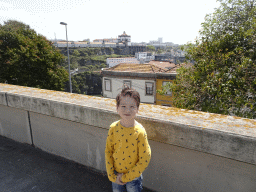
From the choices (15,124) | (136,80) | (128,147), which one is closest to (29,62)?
(15,124)

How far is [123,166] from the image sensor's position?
150cm

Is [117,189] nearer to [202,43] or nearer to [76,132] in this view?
[76,132]

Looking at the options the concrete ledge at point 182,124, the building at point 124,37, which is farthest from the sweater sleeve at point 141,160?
the building at point 124,37

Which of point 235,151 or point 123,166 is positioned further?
point 123,166

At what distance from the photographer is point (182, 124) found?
5.06 feet

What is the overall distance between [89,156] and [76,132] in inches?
13.6

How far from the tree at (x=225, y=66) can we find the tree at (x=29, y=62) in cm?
1356

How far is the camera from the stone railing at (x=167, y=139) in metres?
1.42

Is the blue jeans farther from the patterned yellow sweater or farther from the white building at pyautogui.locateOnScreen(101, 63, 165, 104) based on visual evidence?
the white building at pyautogui.locateOnScreen(101, 63, 165, 104)

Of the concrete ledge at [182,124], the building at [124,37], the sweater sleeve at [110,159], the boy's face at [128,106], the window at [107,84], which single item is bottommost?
the window at [107,84]

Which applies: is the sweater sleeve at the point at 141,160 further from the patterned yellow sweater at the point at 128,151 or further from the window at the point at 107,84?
the window at the point at 107,84

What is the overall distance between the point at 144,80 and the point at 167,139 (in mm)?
26872

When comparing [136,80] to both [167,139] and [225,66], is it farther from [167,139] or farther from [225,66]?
[167,139]

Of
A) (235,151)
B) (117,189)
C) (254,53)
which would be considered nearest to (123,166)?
(117,189)
